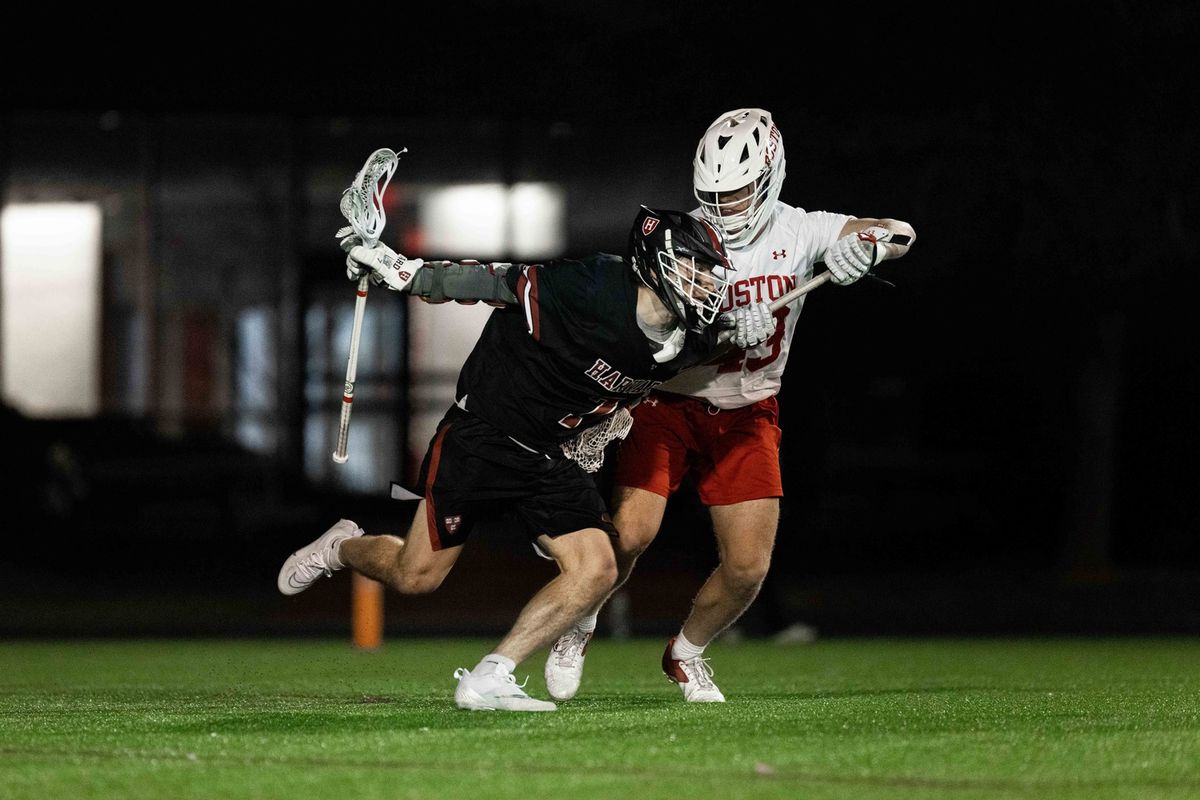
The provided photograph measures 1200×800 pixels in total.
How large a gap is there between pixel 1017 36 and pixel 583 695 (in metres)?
9.84

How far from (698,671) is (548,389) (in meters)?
1.47

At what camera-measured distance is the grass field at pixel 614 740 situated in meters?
4.25

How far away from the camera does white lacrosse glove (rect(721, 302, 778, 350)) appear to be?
6117mm

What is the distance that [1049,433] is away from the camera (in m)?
20.8

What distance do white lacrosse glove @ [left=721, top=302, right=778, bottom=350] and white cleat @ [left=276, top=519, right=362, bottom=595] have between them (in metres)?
1.71

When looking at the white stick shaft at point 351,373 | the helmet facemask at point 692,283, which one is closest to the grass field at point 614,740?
the white stick shaft at point 351,373

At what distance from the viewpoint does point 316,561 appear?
22.2 feet

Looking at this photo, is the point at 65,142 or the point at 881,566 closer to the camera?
the point at 65,142

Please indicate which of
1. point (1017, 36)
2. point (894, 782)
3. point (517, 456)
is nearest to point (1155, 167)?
point (1017, 36)

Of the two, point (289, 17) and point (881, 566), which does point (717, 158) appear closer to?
point (289, 17)

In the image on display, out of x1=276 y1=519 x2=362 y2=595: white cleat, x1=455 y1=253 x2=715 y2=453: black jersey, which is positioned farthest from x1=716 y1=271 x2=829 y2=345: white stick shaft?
x1=276 y1=519 x2=362 y2=595: white cleat

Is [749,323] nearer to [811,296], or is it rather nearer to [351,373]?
[351,373]

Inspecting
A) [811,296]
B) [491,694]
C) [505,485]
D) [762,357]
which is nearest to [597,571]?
[505,485]

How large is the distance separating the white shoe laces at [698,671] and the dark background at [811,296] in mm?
6520
